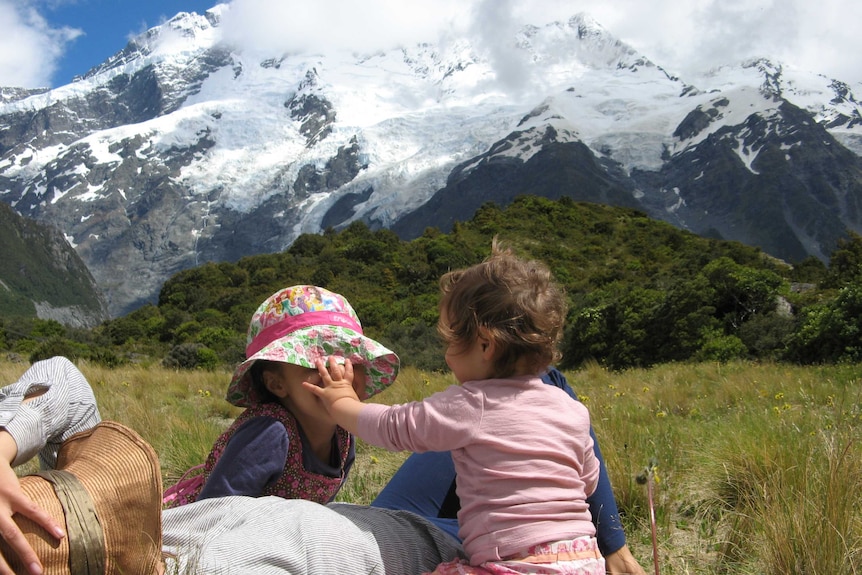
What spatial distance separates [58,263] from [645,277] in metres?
108

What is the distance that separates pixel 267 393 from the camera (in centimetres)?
200

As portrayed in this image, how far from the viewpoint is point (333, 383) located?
5.88 feet

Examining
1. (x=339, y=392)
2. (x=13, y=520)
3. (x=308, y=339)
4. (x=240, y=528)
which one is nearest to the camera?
(x=13, y=520)

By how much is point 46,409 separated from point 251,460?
477mm

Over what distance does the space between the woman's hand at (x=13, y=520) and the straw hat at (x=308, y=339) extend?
2.39 feet

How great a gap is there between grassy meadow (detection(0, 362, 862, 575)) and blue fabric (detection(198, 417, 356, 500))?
86 cm

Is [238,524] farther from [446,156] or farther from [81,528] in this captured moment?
[446,156]

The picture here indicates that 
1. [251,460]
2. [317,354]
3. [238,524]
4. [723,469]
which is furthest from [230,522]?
[723,469]

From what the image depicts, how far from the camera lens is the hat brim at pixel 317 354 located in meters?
1.82

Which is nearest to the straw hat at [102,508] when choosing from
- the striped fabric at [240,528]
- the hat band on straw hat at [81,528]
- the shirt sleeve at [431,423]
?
the hat band on straw hat at [81,528]

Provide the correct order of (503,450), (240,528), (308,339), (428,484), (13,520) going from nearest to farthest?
1. (13,520)
2. (240,528)
3. (503,450)
4. (308,339)
5. (428,484)

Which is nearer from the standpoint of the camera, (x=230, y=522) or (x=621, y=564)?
(x=230, y=522)

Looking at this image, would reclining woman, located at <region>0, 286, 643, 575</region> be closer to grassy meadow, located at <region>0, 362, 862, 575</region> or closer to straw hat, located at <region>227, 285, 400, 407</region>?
straw hat, located at <region>227, 285, 400, 407</region>

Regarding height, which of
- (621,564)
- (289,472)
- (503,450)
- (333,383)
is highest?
(333,383)
